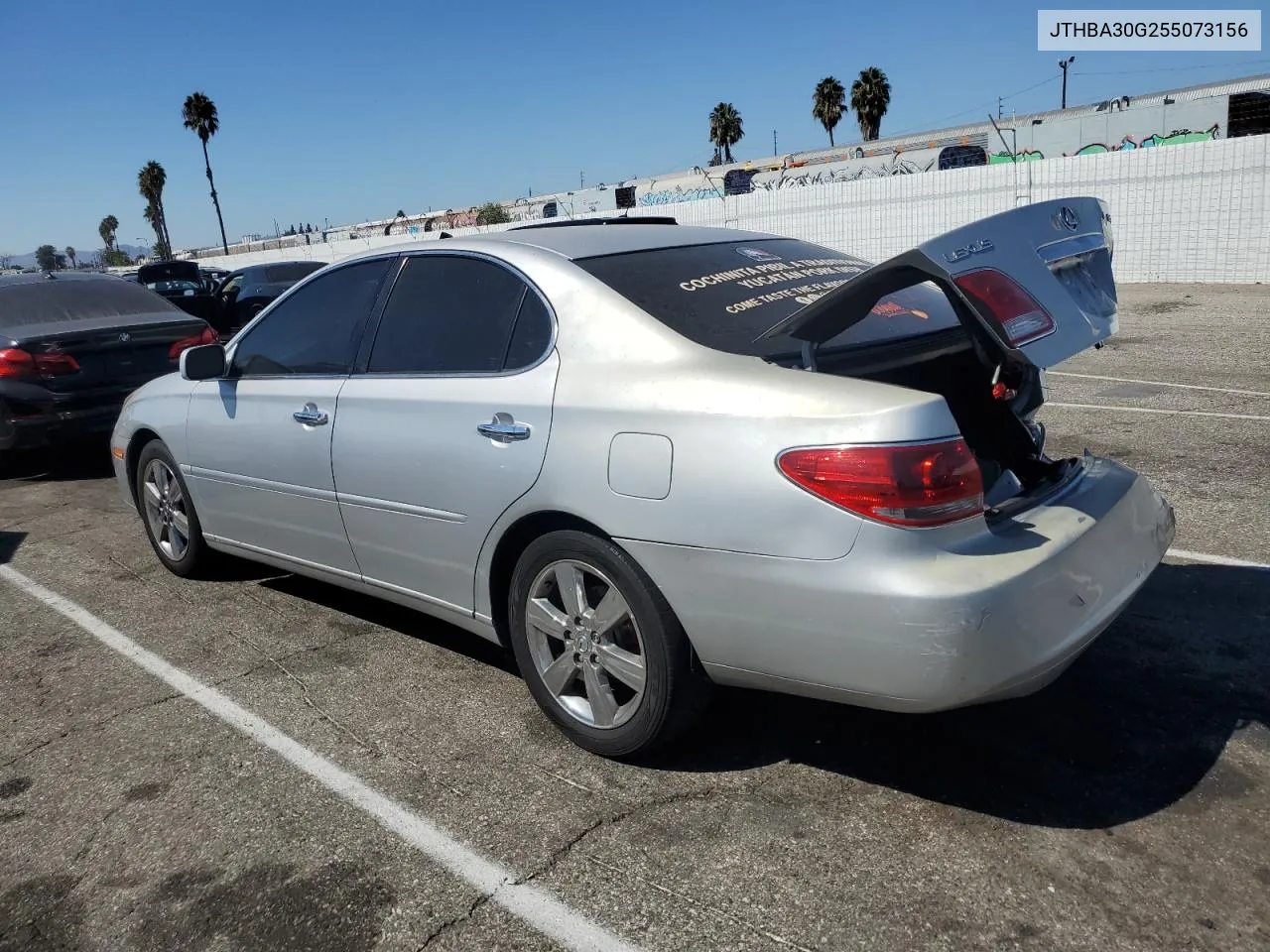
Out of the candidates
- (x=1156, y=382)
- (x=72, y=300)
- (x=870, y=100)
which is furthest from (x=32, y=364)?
(x=870, y=100)

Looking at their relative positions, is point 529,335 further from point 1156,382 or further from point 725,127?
point 725,127

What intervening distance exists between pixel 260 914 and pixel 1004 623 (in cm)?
202

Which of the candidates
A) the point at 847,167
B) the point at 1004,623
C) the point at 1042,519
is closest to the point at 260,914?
→ the point at 1004,623

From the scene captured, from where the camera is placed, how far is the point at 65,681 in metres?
4.25

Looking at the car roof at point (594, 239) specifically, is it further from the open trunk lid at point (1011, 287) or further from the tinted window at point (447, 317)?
the open trunk lid at point (1011, 287)

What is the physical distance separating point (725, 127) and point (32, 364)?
214 ft

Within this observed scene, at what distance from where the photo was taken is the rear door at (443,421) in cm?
341

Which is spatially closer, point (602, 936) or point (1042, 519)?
point (602, 936)

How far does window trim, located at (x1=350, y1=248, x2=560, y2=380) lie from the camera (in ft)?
11.3

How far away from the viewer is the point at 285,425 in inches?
172

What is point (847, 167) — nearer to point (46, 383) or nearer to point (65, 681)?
point (46, 383)

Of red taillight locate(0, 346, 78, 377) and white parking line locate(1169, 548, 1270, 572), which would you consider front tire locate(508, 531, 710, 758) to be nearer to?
white parking line locate(1169, 548, 1270, 572)

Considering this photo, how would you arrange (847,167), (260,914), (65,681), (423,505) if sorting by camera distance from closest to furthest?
(260,914) → (423,505) → (65,681) → (847,167)

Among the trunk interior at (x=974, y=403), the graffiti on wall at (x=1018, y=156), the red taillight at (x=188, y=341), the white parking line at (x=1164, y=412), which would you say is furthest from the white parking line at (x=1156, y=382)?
the graffiti on wall at (x=1018, y=156)
